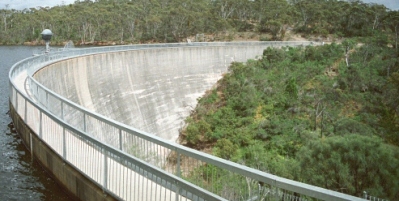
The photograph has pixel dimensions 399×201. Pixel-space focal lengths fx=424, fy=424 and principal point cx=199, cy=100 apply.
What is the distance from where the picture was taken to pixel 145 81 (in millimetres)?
32000

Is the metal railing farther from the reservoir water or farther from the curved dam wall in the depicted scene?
the curved dam wall

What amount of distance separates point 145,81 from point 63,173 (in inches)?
901

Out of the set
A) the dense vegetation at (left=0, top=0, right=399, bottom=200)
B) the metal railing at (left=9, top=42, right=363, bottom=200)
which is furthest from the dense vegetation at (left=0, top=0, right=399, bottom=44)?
the metal railing at (left=9, top=42, right=363, bottom=200)

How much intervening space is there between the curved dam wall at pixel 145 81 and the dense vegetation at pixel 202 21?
84.3 ft

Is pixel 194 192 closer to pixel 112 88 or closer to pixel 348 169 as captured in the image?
pixel 348 169

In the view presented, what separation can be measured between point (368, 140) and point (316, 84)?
833 inches

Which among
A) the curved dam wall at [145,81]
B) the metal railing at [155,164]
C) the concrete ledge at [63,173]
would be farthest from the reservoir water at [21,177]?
the curved dam wall at [145,81]

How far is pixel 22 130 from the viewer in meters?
13.1

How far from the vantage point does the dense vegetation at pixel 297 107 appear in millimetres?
28141

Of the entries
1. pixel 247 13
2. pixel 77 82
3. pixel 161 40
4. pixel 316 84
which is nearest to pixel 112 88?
pixel 77 82

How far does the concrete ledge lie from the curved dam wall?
6856 mm

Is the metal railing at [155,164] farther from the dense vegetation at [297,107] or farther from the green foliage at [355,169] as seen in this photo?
the dense vegetation at [297,107]

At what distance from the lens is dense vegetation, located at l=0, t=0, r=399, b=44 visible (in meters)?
65.7

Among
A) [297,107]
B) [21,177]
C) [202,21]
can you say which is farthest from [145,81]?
[202,21]
